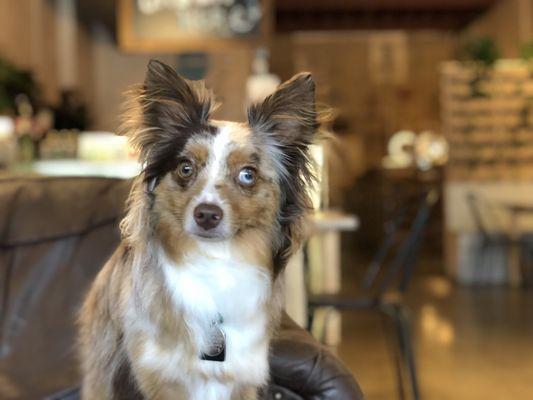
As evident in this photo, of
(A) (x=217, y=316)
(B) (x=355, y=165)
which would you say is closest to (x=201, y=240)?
(A) (x=217, y=316)

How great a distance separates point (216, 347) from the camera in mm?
1733

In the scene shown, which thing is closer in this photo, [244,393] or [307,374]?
[244,393]

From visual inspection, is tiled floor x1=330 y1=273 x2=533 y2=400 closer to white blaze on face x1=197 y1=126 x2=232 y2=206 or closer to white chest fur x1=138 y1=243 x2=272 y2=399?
white chest fur x1=138 y1=243 x2=272 y2=399

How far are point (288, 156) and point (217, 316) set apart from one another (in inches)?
17.9

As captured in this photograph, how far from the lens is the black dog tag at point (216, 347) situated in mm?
1725

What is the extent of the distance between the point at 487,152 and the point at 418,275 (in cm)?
153

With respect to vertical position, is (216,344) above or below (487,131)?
below

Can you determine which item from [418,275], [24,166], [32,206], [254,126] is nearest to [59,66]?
[418,275]

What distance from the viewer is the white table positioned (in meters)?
2.98

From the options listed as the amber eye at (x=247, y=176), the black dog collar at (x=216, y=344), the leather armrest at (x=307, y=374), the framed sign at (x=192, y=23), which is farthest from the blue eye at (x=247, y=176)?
the framed sign at (x=192, y=23)

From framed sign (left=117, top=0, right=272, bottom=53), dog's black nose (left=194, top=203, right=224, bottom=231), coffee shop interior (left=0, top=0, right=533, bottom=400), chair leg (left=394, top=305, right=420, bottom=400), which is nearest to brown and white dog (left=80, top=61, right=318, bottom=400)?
dog's black nose (left=194, top=203, right=224, bottom=231)

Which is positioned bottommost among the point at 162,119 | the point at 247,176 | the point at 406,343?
the point at 406,343

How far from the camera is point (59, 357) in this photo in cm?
236

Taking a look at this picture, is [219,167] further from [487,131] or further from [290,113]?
[487,131]
